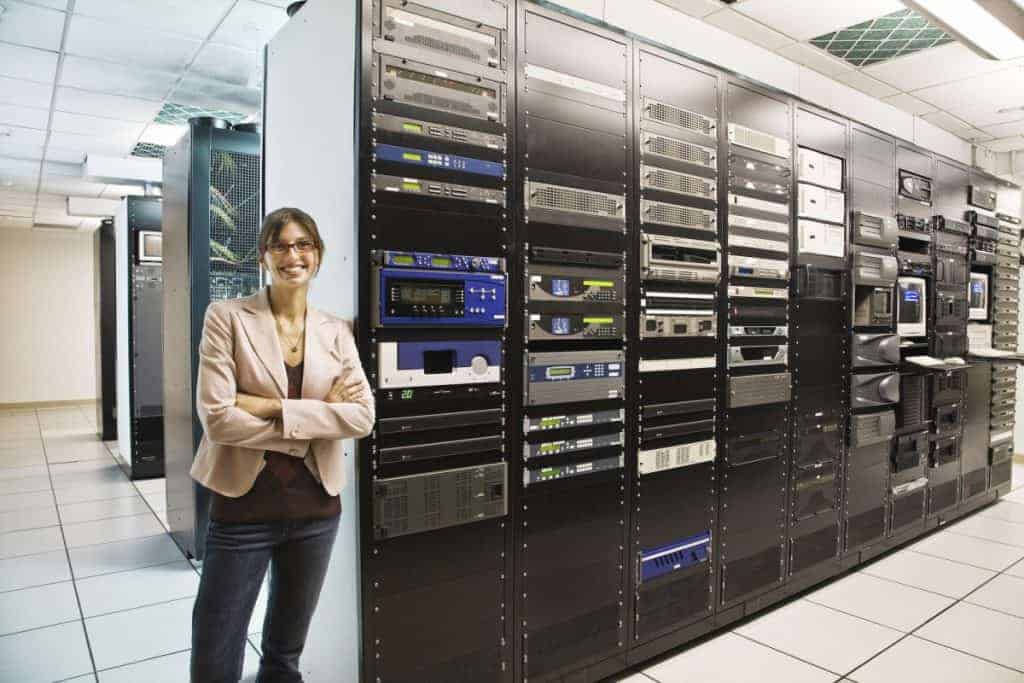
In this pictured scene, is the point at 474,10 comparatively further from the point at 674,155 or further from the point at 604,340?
the point at 604,340

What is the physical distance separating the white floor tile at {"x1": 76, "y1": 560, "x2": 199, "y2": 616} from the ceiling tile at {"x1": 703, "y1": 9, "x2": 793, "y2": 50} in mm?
3802

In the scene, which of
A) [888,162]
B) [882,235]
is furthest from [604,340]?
[888,162]

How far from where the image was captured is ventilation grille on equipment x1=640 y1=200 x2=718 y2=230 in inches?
102

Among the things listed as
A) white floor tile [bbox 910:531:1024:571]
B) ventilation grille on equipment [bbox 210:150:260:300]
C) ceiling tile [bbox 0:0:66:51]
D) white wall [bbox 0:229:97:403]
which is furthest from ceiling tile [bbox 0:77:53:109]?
white floor tile [bbox 910:531:1024:571]

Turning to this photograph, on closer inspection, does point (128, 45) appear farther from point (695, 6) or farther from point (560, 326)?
point (560, 326)

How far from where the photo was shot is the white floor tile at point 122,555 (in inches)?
141

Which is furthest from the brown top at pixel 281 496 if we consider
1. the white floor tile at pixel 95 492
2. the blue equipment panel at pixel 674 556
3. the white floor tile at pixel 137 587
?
the white floor tile at pixel 95 492

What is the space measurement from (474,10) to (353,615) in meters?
1.91

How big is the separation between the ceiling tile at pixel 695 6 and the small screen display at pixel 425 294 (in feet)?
6.66

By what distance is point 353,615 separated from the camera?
1.93 m

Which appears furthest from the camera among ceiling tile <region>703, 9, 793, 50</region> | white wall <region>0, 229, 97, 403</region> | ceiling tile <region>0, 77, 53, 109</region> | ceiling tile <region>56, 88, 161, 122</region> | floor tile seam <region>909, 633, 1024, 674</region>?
white wall <region>0, 229, 97, 403</region>

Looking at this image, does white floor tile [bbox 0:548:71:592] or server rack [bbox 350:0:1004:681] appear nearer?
server rack [bbox 350:0:1004:681]

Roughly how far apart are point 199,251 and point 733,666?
3.24 m

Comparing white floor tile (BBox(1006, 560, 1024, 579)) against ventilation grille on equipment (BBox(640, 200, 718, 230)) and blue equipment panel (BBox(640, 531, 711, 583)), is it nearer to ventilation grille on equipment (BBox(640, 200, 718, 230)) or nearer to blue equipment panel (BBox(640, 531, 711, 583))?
blue equipment panel (BBox(640, 531, 711, 583))
